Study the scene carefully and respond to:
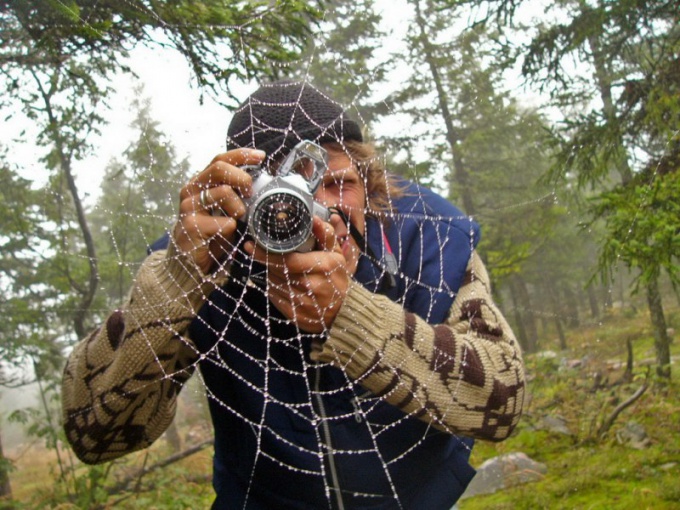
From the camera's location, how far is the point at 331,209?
135cm

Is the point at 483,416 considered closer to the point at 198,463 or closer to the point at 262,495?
the point at 262,495

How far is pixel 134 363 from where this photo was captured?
1.24 m

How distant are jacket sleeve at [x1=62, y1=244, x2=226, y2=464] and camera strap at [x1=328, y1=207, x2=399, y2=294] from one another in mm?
378

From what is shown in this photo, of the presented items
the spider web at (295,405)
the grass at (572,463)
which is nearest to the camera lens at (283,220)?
the spider web at (295,405)

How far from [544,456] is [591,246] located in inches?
757

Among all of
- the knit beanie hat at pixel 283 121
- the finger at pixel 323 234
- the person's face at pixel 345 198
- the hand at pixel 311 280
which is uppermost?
the knit beanie hat at pixel 283 121

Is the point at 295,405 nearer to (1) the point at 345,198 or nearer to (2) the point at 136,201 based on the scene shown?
(1) the point at 345,198

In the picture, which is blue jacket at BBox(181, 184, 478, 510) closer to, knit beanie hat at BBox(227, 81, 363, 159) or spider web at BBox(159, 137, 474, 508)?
spider web at BBox(159, 137, 474, 508)

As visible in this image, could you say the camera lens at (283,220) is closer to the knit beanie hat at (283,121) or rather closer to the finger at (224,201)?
the finger at (224,201)

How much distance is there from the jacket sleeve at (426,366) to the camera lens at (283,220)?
175 millimetres

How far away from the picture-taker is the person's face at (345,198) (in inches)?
53.9

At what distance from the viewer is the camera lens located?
115 cm

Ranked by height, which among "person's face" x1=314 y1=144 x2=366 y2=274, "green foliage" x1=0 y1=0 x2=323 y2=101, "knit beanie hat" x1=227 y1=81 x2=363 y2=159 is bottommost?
"person's face" x1=314 y1=144 x2=366 y2=274

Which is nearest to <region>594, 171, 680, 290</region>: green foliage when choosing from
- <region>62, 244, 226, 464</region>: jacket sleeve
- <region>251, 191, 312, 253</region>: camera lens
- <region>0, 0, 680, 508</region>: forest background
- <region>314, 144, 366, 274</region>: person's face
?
<region>0, 0, 680, 508</region>: forest background
